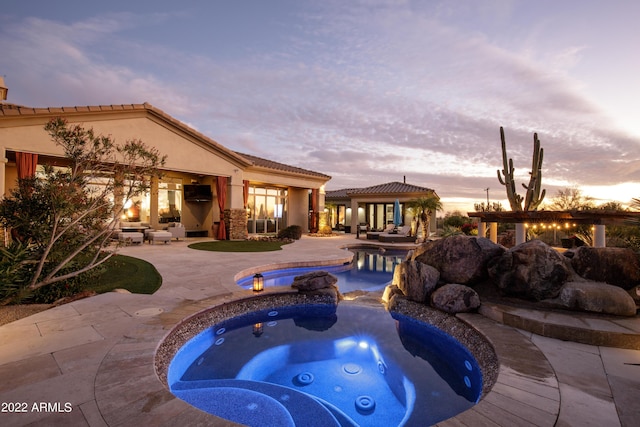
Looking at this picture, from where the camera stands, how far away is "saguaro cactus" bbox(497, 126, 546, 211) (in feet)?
35.7

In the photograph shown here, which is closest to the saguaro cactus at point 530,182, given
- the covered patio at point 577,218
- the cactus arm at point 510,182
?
the cactus arm at point 510,182

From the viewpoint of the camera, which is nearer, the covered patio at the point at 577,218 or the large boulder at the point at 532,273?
the large boulder at the point at 532,273

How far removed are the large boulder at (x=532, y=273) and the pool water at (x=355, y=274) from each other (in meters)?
3.51

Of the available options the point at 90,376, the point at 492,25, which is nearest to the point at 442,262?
the point at 90,376

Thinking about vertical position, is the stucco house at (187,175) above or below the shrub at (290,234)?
above

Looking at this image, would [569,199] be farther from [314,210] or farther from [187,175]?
[187,175]

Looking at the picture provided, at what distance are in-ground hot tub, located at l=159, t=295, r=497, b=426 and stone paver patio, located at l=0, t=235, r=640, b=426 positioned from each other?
1.58 feet

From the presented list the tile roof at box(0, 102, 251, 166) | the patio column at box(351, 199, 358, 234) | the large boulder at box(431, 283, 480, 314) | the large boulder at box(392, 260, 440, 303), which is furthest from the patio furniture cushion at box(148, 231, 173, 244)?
the patio column at box(351, 199, 358, 234)

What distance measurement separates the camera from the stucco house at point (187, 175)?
9.68 meters

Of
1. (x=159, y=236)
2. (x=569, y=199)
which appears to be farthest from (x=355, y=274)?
(x=569, y=199)

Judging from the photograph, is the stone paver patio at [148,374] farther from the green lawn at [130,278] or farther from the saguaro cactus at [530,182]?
the saguaro cactus at [530,182]

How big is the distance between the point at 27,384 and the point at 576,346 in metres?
6.27

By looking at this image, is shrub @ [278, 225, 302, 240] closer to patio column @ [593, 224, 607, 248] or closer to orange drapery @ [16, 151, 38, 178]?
orange drapery @ [16, 151, 38, 178]

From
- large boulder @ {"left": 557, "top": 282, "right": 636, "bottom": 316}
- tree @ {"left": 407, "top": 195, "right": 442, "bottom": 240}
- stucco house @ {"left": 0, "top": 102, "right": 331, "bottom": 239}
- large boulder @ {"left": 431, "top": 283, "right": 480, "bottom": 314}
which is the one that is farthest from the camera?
tree @ {"left": 407, "top": 195, "right": 442, "bottom": 240}
